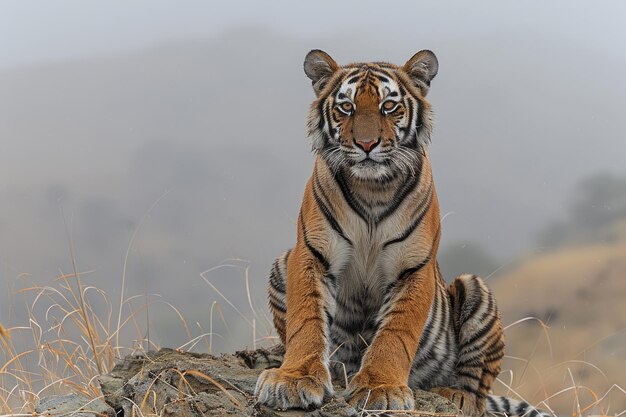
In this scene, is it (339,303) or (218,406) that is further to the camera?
(339,303)

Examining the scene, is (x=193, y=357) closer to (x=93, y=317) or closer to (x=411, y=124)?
(x=93, y=317)

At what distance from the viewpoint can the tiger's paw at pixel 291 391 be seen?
13.0 ft

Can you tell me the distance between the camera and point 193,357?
4797 millimetres

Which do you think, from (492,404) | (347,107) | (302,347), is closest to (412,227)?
(347,107)

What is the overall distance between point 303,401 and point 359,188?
3.56 feet

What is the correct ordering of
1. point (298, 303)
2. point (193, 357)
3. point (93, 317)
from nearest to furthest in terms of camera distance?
1. point (298, 303)
2. point (193, 357)
3. point (93, 317)

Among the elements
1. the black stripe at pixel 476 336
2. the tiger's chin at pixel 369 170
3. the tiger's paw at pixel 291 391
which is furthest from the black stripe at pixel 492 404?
the tiger's chin at pixel 369 170

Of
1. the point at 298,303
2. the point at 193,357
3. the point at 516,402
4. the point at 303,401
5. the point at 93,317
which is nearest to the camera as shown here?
the point at 303,401

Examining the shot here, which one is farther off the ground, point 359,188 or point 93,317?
point 359,188

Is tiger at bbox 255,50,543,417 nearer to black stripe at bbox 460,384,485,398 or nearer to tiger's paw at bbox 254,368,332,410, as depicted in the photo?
tiger's paw at bbox 254,368,332,410

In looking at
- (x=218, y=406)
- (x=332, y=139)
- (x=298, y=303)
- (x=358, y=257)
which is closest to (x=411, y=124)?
(x=332, y=139)

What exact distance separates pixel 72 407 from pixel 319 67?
2.12m

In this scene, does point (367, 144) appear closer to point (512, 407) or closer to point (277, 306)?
point (277, 306)

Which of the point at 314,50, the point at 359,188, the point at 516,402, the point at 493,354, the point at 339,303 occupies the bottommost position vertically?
the point at 516,402
